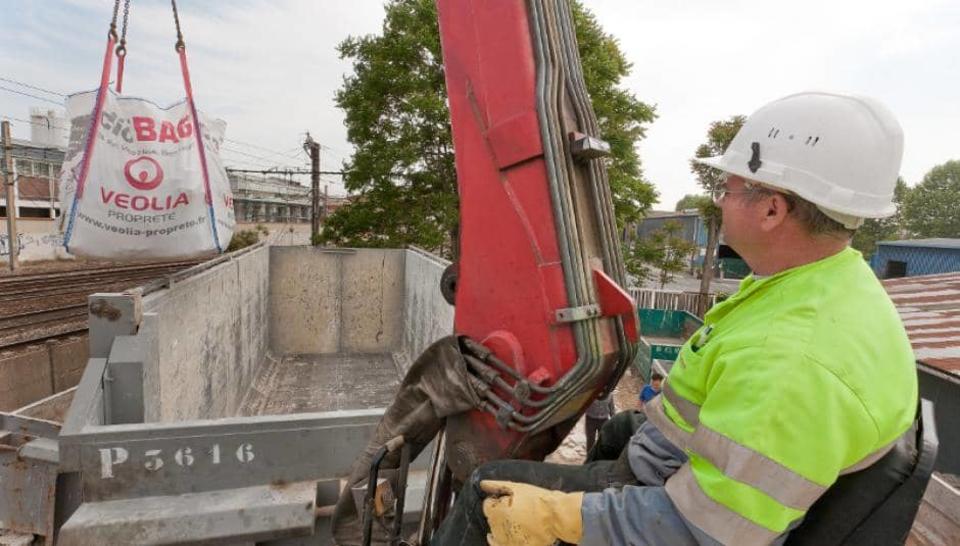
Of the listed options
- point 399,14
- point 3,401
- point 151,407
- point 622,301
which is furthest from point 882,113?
point 399,14

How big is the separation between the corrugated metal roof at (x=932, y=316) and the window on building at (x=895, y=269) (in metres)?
14.5

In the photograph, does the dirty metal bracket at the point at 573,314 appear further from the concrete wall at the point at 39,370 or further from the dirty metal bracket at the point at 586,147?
the concrete wall at the point at 39,370

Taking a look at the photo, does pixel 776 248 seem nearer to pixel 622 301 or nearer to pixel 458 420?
pixel 622 301

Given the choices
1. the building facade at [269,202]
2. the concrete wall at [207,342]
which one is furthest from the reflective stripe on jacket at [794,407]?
the building facade at [269,202]

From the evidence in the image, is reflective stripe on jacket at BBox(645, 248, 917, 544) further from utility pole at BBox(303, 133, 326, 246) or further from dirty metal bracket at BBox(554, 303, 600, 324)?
utility pole at BBox(303, 133, 326, 246)

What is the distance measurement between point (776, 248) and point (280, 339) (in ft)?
42.0

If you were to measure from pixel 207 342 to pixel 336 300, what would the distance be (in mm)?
6395

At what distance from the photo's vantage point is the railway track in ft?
37.4

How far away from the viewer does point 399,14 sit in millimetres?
16062

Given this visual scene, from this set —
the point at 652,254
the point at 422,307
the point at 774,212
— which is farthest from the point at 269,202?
the point at 774,212

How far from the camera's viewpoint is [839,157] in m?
1.40

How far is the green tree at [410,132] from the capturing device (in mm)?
15500

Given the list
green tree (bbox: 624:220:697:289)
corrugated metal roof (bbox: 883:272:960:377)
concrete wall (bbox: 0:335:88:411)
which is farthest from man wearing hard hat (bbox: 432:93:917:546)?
green tree (bbox: 624:220:697:289)

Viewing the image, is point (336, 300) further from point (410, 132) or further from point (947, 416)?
point (947, 416)
